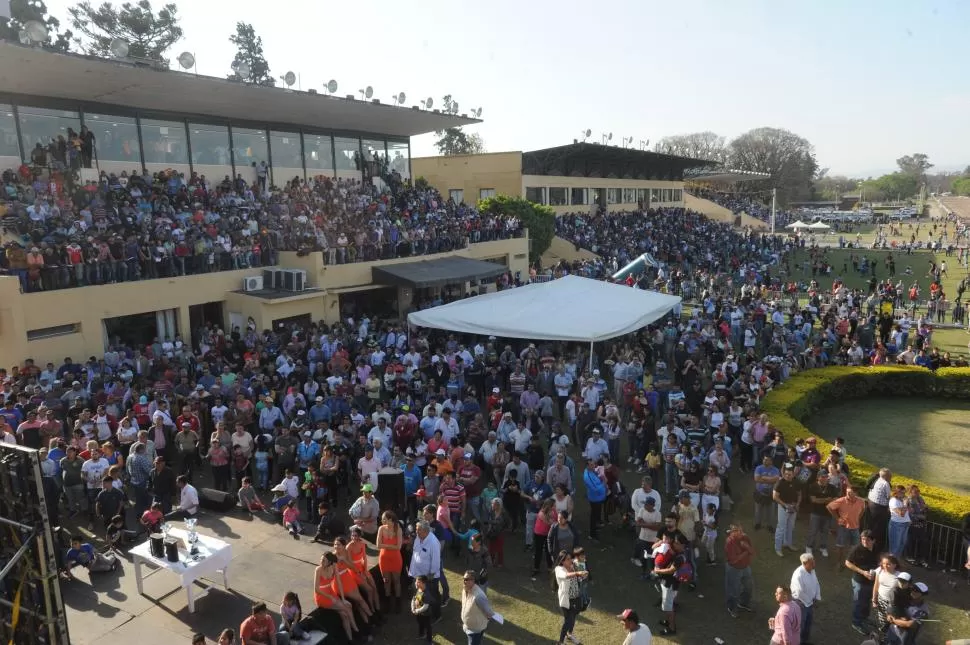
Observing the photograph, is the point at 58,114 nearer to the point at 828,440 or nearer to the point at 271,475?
the point at 271,475

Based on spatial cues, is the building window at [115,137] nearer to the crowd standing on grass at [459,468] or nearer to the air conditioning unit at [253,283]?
the air conditioning unit at [253,283]

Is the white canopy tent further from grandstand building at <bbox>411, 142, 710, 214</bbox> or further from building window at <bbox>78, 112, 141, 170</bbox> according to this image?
grandstand building at <bbox>411, 142, 710, 214</bbox>

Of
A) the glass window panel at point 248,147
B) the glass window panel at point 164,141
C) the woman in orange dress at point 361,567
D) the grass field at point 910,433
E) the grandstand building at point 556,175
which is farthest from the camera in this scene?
the grandstand building at point 556,175

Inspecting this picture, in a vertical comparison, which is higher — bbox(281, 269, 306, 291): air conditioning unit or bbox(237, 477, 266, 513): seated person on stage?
bbox(281, 269, 306, 291): air conditioning unit

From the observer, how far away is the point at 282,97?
22.2 meters

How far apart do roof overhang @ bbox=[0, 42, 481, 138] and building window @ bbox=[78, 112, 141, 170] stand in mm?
514

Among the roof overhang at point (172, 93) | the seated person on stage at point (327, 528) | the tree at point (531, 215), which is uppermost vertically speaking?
the roof overhang at point (172, 93)

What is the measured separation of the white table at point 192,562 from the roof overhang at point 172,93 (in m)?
13.9

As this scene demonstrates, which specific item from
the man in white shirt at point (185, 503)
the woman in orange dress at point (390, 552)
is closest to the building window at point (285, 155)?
the man in white shirt at point (185, 503)

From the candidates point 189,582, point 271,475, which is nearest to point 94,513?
point 271,475

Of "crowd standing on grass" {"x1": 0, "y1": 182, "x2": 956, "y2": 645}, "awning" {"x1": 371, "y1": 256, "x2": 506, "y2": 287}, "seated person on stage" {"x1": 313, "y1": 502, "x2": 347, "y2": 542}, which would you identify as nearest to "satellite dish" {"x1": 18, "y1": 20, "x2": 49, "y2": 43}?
"crowd standing on grass" {"x1": 0, "y1": 182, "x2": 956, "y2": 645}

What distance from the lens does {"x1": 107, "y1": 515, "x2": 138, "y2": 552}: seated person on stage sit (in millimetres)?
8172

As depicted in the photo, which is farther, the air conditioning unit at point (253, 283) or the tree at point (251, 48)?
the tree at point (251, 48)

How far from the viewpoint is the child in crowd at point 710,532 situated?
8.15 m
